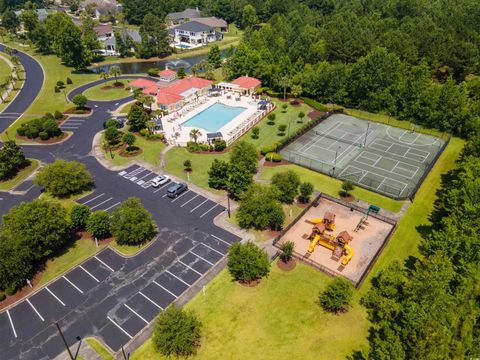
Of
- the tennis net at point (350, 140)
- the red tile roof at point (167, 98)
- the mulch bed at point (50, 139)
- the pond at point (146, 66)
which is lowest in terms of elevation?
the tennis net at point (350, 140)

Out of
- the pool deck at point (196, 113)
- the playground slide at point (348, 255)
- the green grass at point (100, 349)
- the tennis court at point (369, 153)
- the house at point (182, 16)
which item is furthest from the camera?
the house at point (182, 16)

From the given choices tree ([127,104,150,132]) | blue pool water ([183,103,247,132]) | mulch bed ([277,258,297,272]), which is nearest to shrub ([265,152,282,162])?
blue pool water ([183,103,247,132])

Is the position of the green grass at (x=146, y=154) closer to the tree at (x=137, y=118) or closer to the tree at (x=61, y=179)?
the tree at (x=137, y=118)

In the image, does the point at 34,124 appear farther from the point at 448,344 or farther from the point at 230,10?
the point at 230,10

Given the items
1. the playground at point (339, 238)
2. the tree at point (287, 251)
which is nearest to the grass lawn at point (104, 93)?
the playground at point (339, 238)

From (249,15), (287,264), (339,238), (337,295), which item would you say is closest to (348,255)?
(339,238)

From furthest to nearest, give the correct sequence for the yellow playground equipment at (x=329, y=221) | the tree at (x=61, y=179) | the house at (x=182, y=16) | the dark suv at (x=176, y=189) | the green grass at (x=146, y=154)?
the house at (x=182, y=16), the green grass at (x=146, y=154), the dark suv at (x=176, y=189), the tree at (x=61, y=179), the yellow playground equipment at (x=329, y=221)
